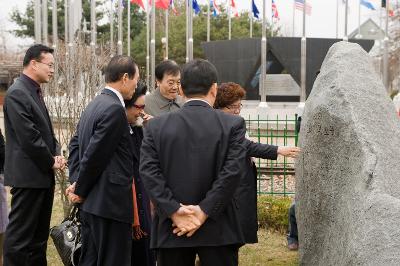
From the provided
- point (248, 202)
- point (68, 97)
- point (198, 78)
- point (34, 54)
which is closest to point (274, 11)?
point (68, 97)

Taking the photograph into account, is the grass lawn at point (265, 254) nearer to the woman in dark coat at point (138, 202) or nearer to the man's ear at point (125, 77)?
the woman in dark coat at point (138, 202)

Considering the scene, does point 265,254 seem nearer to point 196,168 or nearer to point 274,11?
point 196,168

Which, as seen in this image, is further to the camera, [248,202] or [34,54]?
[34,54]

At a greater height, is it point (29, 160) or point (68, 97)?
point (68, 97)

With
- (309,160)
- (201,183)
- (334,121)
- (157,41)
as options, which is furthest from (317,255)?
(157,41)

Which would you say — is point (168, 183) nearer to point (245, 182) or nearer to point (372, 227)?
point (372, 227)

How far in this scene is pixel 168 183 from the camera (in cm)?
307

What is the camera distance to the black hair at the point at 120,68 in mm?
3748

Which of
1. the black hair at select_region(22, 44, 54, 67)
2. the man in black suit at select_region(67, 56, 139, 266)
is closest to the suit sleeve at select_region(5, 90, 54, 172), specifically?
the black hair at select_region(22, 44, 54, 67)

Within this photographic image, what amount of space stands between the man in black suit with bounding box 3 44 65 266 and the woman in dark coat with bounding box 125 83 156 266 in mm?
668

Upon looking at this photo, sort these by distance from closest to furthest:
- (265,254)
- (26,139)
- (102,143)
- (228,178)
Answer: (228,178), (102,143), (26,139), (265,254)

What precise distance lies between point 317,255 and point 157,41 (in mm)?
34393

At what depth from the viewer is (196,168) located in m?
3.03

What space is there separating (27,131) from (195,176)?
166 cm
